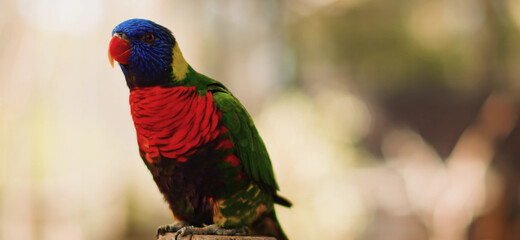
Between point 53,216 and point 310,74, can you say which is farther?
point 310,74

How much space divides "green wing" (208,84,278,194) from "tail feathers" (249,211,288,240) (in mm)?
95

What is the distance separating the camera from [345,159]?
11.5ft

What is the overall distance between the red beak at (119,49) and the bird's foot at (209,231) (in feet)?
1.59

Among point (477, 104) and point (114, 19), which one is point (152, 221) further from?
point (477, 104)

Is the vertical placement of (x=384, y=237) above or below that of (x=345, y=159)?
below

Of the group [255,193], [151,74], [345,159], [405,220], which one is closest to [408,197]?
[405,220]

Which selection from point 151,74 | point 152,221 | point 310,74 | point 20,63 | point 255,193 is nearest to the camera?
point 151,74

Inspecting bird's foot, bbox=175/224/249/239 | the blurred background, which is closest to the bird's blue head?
bird's foot, bbox=175/224/249/239

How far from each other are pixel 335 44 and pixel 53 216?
246cm

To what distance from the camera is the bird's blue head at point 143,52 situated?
3.91 feet

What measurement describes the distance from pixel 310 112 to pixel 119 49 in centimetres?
247

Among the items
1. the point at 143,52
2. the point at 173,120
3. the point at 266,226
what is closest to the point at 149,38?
the point at 143,52

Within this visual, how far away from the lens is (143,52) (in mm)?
1192

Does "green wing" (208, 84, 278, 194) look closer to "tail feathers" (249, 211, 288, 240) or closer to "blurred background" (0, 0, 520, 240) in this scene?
"tail feathers" (249, 211, 288, 240)
